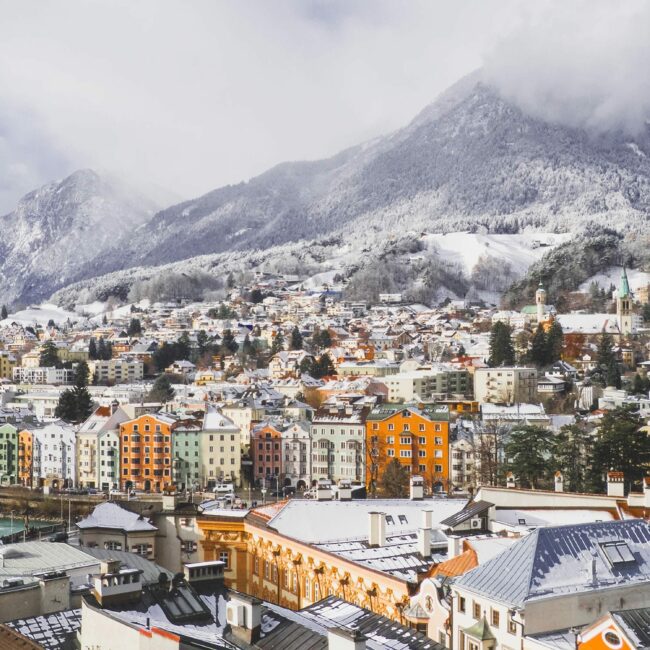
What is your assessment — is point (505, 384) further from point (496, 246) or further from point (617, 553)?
point (496, 246)

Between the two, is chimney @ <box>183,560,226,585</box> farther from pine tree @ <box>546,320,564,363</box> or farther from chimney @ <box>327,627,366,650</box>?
pine tree @ <box>546,320,564,363</box>

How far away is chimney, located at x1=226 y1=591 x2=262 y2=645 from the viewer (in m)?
12.8

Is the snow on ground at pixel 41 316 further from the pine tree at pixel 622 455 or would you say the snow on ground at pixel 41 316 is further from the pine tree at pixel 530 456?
the pine tree at pixel 622 455

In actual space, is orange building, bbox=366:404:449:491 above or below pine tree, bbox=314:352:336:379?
below

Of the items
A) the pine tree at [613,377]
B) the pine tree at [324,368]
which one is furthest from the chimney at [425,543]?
the pine tree at [324,368]

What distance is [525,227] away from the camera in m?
197

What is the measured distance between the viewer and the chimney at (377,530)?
20.8 m

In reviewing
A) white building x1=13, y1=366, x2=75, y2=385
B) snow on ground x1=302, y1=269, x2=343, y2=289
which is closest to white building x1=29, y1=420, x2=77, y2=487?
white building x1=13, y1=366, x2=75, y2=385

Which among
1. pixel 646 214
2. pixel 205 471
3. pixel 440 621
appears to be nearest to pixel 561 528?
pixel 440 621

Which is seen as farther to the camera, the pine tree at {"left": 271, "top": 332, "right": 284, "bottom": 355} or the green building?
the pine tree at {"left": 271, "top": 332, "right": 284, "bottom": 355}

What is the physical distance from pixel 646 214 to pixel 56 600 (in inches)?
7118

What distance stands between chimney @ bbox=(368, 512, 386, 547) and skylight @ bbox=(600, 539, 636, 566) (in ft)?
21.0

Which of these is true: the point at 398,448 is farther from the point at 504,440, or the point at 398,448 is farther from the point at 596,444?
the point at 596,444

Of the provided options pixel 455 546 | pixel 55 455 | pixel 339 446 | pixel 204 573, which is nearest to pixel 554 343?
pixel 339 446
